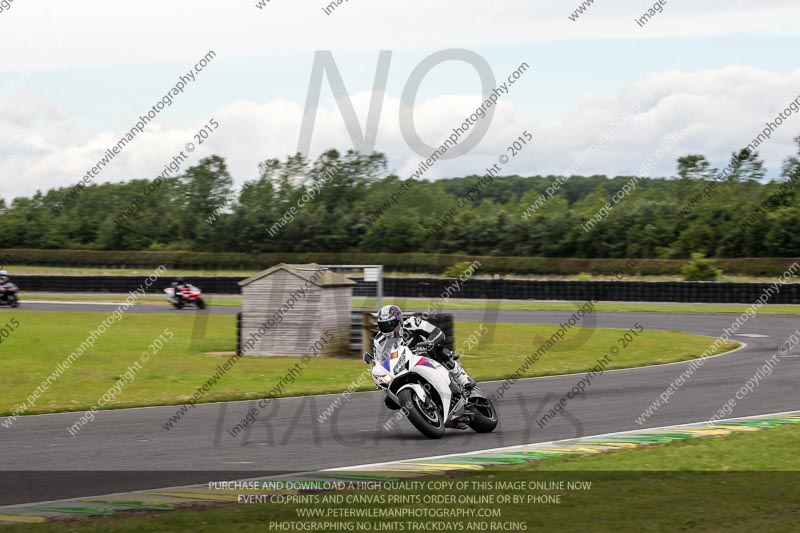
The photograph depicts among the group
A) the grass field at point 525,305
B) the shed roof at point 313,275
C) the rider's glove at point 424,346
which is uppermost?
the shed roof at point 313,275

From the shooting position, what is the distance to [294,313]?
19984 millimetres

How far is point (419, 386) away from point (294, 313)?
33.6ft

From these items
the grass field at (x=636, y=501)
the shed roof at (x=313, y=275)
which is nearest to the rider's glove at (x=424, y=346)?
the grass field at (x=636, y=501)

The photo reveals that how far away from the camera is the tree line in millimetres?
53844

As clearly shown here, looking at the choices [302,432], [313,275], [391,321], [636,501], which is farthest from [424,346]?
[313,275]

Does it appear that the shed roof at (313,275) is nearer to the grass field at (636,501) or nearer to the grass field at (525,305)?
the grass field at (525,305)

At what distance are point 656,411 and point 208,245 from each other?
55.4m

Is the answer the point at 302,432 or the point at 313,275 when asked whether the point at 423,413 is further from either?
the point at 313,275

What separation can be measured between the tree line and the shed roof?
26.6m

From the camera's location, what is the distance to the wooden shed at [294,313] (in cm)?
1986

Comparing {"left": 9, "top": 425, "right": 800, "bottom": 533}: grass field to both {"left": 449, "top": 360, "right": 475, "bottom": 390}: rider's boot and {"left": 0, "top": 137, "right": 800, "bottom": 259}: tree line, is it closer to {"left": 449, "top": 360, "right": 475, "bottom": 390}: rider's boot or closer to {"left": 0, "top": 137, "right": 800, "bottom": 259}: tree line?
{"left": 449, "top": 360, "right": 475, "bottom": 390}: rider's boot

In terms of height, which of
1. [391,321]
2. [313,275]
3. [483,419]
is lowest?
[483,419]

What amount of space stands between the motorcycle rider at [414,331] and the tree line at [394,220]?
116 ft

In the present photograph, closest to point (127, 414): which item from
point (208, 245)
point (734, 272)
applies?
point (734, 272)
